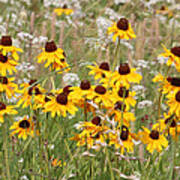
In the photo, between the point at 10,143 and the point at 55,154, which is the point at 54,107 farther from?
the point at 10,143

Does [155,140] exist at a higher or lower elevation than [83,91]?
lower

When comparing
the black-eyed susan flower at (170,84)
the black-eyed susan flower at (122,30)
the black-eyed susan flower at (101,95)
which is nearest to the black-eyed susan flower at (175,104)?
the black-eyed susan flower at (170,84)

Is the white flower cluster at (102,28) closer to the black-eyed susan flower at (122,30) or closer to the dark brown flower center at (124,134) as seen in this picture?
the black-eyed susan flower at (122,30)

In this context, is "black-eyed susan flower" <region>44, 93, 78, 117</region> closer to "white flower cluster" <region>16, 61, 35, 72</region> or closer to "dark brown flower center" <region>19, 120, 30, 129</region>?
"dark brown flower center" <region>19, 120, 30, 129</region>

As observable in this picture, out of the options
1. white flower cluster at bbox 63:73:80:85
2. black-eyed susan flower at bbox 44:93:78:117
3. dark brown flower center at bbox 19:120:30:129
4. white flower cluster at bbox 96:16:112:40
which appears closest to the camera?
black-eyed susan flower at bbox 44:93:78:117

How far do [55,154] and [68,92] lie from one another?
1.40 feet

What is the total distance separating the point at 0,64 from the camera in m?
1.69

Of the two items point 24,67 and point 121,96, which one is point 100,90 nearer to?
point 121,96

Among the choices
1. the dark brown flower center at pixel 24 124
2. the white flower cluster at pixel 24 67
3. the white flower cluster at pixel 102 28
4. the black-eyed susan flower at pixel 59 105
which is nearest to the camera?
the black-eyed susan flower at pixel 59 105

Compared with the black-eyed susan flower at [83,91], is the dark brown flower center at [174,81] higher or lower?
Result: higher

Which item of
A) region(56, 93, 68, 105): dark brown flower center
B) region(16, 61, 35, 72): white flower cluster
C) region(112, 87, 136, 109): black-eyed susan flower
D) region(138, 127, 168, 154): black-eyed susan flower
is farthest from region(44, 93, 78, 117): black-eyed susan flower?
region(16, 61, 35, 72): white flower cluster

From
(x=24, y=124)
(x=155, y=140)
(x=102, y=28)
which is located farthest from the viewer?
(x=102, y=28)

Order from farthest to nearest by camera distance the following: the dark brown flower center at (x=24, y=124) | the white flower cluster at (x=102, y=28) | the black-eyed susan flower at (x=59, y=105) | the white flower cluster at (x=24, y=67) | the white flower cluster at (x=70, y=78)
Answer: the white flower cluster at (x=102, y=28) → the white flower cluster at (x=24, y=67) → the white flower cluster at (x=70, y=78) → the dark brown flower center at (x=24, y=124) → the black-eyed susan flower at (x=59, y=105)

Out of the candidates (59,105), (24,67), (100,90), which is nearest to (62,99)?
(59,105)
